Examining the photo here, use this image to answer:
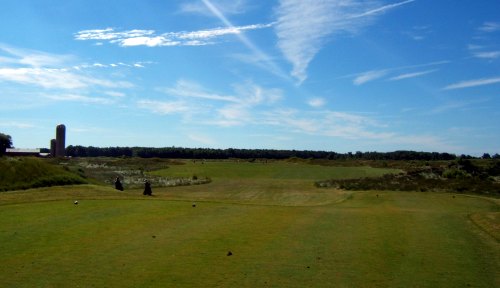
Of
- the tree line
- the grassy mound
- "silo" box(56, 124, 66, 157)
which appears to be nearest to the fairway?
the grassy mound

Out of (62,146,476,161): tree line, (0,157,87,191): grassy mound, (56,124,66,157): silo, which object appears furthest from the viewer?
(62,146,476,161): tree line

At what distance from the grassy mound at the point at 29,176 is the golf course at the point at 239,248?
40.6 ft

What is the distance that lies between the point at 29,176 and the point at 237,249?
25.2 m

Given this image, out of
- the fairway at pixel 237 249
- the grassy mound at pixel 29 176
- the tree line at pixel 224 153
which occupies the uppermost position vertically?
the tree line at pixel 224 153

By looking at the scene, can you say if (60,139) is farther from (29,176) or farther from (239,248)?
(239,248)

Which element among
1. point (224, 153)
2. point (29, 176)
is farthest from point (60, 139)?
point (224, 153)

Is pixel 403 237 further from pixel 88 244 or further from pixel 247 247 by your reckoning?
pixel 88 244

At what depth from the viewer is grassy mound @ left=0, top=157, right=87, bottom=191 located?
3093 cm

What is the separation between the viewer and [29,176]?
107ft

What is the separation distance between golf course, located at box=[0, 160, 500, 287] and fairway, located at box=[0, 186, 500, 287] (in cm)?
2

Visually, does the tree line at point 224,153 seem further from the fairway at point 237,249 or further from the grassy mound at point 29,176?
the fairway at point 237,249

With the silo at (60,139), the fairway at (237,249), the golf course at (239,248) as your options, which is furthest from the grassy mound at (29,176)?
the silo at (60,139)

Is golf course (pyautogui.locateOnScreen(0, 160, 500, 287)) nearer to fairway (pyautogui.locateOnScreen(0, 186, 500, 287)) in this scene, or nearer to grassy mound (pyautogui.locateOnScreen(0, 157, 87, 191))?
fairway (pyautogui.locateOnScreen(0, 186, 500, 287))

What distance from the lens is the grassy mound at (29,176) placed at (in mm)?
30928
